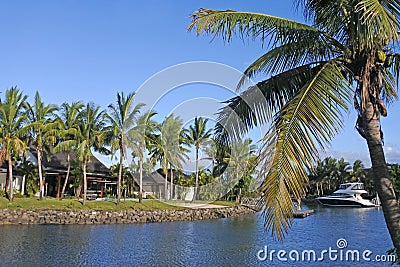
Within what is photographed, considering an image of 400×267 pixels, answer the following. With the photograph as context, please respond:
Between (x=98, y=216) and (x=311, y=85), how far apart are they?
22270 millimetres

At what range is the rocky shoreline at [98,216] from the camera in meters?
22.3

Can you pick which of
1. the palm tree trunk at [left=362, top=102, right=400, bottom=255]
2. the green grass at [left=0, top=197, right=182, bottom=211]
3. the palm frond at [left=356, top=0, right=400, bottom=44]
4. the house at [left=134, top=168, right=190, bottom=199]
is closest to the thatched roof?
the green grass at [left=0, top=197, right=182, bottom=211]

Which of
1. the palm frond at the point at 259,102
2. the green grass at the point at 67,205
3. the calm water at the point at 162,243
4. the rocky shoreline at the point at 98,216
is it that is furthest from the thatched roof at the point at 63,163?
the palm frond at the point at 259,102

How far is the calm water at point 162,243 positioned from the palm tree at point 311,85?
8501 mm

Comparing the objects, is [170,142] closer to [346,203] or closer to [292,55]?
[346,203]

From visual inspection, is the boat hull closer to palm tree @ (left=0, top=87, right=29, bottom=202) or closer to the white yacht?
the white yacht

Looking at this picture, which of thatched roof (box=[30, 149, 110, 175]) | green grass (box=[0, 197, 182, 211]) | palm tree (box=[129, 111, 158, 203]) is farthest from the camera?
thatched roof (box=[30, 149, 110, 175])

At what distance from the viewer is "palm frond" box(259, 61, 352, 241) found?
381 centimetres

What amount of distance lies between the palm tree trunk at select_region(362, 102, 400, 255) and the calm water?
28.7 feet

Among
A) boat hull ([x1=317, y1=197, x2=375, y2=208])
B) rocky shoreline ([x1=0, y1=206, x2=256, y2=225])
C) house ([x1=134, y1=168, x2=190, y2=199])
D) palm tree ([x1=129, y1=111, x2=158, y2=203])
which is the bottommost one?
rocky shoreline ([x1=0, y1=206, x2=256, y2=225])

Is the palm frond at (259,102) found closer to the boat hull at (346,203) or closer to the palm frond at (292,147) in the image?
the palm frond at (292,147)

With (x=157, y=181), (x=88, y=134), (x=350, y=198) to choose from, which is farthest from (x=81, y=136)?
(x=350, y=198)

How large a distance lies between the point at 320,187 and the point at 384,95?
59017 mm

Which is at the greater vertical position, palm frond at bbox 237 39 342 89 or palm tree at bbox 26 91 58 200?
palm tree at bbox 26 91 58 200
